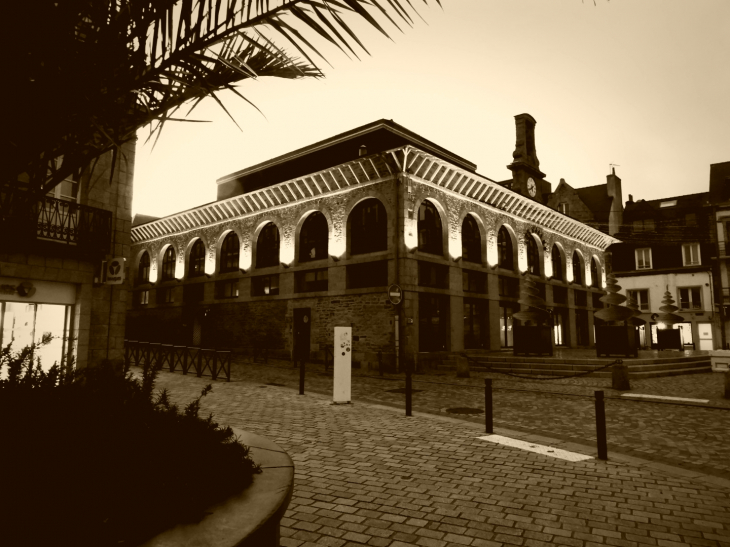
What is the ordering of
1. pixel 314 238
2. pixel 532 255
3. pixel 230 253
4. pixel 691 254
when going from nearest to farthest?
pixel 314 238 → pixel 230 253 → pixel 532 255 → pixel 691 254

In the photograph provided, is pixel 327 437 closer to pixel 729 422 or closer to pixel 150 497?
pixel 150 497

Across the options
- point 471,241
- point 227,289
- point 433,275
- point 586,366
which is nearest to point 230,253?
point 227,289

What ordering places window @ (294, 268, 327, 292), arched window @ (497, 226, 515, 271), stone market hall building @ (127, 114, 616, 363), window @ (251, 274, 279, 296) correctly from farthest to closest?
arched window @ (497, 226, 515, 271) → window @ (251, 274, 279, 296) → window @ (294, 268, 327, 292) → stone market hall building @ (127, 114, 616, 363)

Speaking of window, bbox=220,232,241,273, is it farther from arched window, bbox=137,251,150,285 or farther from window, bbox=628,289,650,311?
Result: window, bbox=628,289,650,311

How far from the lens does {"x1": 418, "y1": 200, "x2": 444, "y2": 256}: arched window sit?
69.9 ft

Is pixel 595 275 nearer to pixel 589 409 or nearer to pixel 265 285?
pixel 265 285

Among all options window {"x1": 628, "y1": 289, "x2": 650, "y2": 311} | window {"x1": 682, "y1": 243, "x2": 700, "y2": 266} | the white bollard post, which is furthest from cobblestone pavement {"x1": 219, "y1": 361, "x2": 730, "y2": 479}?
window {"x1": 682, "y1": 243, "x2": 700, "y2": 266}

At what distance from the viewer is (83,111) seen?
1.53 m

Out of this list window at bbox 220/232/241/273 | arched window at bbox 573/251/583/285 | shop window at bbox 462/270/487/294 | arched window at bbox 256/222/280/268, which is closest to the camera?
shop window at bbox 462/270/487/294

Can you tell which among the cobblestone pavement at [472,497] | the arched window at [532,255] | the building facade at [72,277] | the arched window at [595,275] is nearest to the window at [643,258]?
the arched window at [595,275]

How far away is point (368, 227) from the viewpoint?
2130 cm

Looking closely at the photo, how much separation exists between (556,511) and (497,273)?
21344 mm

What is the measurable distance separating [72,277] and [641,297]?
139ft

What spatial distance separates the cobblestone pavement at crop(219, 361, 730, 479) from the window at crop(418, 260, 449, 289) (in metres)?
5.09
